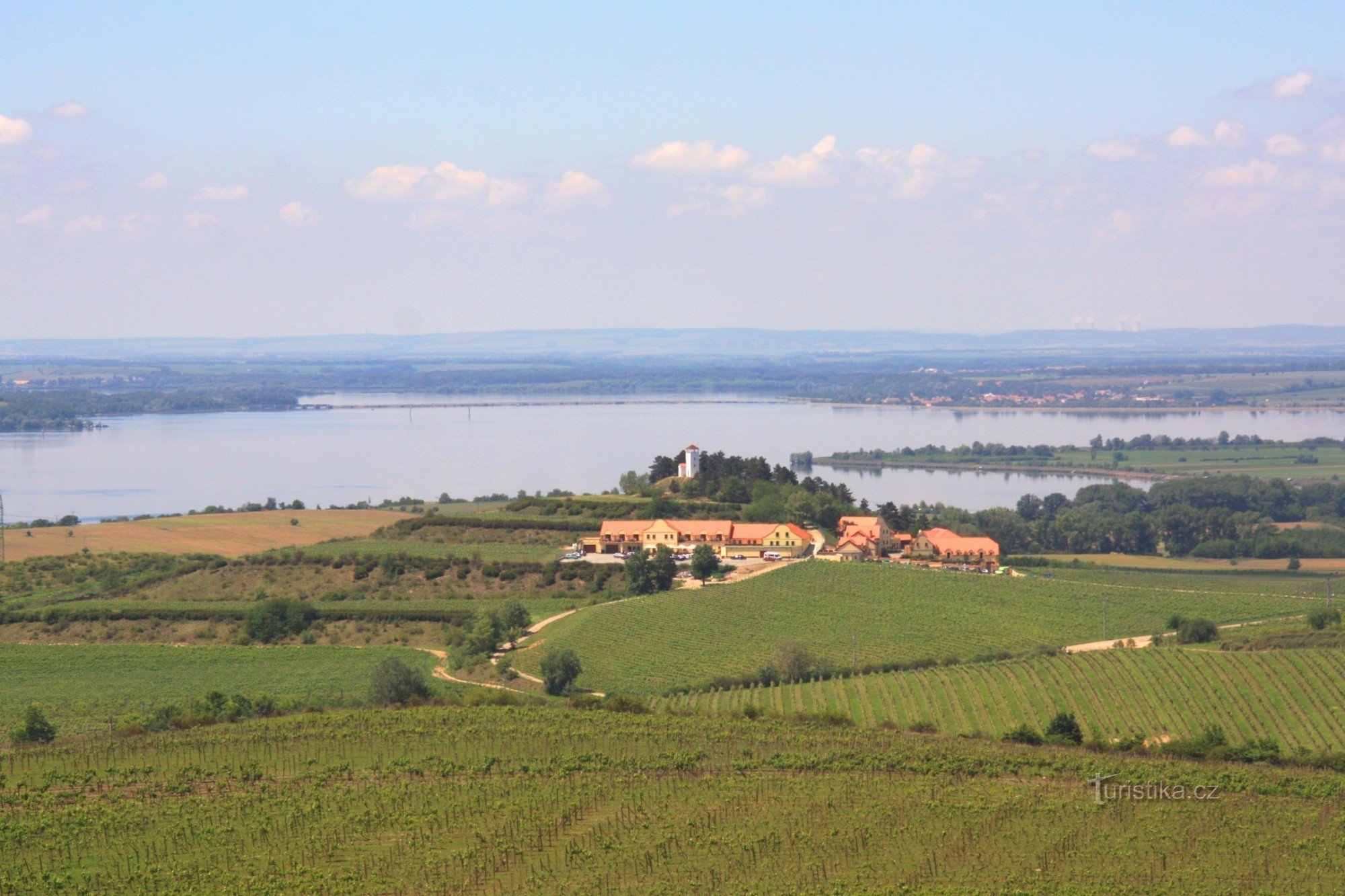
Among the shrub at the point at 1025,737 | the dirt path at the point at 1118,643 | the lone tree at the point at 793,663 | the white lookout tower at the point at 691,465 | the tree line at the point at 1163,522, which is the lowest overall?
the tree line at the point at 1163,522

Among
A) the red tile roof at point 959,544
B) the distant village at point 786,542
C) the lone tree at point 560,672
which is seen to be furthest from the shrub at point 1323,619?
the lone tree at point 560,672

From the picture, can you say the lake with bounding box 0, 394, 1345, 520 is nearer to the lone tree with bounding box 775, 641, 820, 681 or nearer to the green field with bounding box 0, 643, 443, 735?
the green field with bounding box 0, 643, 443, 735

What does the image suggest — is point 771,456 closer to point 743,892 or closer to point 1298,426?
point 1298,426

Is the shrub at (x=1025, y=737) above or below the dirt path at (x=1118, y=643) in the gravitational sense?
above

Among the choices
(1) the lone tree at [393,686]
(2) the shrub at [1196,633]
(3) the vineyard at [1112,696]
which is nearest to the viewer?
(3) the vineyard at [1112,696]

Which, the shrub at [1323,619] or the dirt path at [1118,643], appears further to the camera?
the shrub at [1323,619]

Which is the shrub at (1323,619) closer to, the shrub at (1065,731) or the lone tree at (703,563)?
the shrub at (1065,731)

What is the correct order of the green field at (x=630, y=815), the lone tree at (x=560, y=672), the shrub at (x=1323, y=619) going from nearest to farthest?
the green field at (x=630, y=815) → the lone tree at (x=560, y=672) → the shrub at (x=1323, y=619)
